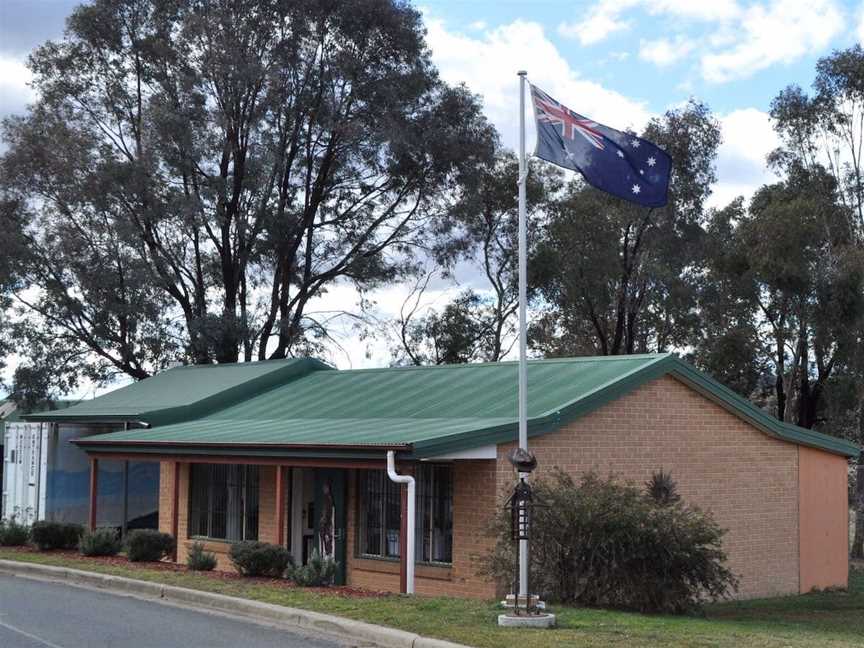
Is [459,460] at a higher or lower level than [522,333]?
lower

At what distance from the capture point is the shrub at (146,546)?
2047 centimetres

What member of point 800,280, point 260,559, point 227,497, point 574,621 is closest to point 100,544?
point 227,497

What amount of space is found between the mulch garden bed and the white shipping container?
5068mm

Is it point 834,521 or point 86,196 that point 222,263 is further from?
point 834,521

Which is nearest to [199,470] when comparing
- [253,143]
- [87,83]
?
[253,143]

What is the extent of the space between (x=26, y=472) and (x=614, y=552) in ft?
58.1

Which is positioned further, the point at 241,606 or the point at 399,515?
the point at 399,515

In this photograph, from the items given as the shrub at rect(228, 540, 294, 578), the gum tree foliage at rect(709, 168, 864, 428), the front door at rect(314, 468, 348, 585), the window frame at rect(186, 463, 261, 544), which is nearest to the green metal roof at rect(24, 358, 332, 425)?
the window frame at rect(186, 463, 261, 544)

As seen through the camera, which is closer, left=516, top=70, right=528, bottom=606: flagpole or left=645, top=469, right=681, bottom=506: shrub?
left=516, top=70, right=528, bottom=606: flagpole

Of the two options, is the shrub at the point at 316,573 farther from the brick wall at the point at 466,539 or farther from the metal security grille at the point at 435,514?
the metal security grille at the point at 435,514

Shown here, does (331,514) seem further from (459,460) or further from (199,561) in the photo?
(459,460)

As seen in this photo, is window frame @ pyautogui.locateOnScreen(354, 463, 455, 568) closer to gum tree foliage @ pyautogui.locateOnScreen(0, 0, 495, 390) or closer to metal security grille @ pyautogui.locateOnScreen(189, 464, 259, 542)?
metal security grille @ pyautogui.locateOnScreen(189, 464, 259, 542)

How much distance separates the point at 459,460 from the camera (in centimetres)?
1802

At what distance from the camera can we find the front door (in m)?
20.8
